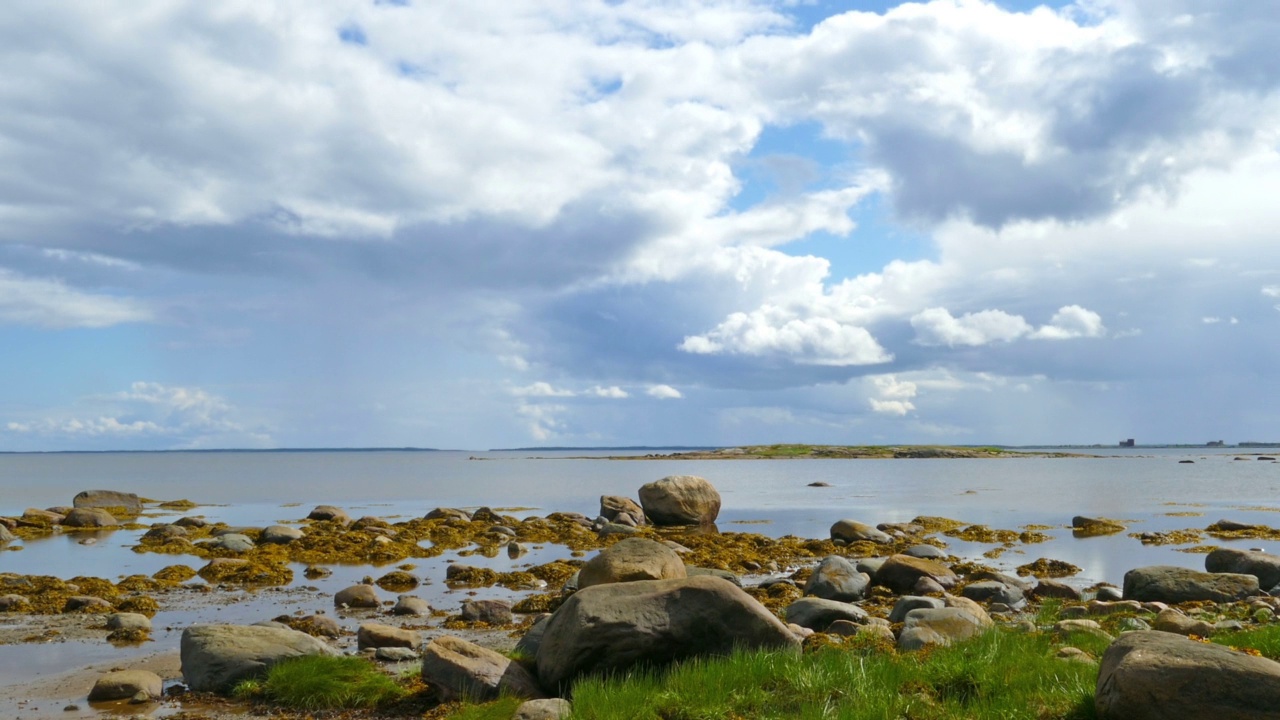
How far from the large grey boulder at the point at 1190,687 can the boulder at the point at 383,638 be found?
8883 mm

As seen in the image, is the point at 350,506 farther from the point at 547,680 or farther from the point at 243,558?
the point at 547,680

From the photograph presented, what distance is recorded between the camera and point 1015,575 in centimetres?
2227

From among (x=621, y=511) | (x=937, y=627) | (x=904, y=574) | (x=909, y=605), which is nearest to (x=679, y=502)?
(x=621, y=511)

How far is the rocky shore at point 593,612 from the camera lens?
396 inches

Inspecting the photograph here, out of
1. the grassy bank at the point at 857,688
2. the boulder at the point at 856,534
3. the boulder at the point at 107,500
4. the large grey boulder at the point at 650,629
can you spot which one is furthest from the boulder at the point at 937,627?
the boulder at the point at 107,500

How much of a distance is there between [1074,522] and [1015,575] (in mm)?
13906

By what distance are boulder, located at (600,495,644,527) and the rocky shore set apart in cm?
510

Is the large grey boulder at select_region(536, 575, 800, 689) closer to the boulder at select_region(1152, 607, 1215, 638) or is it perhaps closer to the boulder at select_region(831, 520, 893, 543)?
the boulder at select_region(1152, 607, 1215, 638)

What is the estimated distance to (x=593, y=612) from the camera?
33.7 ft

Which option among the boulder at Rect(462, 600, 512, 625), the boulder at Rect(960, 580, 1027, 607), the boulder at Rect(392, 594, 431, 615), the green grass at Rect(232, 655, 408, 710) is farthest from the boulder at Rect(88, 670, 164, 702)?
the boulder at Rect(960, 580, 1027, 607)

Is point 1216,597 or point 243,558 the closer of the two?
point 1216,597

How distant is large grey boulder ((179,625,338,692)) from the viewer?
10.8m

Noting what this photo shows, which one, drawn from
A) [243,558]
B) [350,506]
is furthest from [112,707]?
[350,506]

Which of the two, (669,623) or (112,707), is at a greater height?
(669,623)
